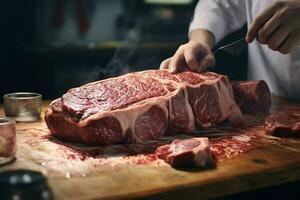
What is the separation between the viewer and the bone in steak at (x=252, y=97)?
2.82 metres

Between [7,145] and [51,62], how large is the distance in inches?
133

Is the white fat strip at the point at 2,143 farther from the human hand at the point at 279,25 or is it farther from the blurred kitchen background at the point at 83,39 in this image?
the blurred kitchen background at the point at 83,39

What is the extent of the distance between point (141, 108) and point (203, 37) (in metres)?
1.21

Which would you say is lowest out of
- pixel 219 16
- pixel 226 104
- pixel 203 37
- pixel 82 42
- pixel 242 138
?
pixel 242 138

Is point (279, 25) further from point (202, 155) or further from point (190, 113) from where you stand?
point (202, 155)

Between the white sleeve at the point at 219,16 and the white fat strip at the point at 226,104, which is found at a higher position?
the white sleeve at the point at 219,16

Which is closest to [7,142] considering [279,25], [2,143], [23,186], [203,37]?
[2,143]

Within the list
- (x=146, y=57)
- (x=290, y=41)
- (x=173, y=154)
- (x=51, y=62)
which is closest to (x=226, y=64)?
(x=146, y=57)

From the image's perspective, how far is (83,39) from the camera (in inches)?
247

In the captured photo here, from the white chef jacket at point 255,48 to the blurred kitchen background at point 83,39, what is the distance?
94cm

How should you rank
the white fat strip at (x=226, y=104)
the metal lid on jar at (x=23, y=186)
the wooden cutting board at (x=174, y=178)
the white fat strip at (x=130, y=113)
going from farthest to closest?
the white fat strip at (x=226, y=104) < the white fat strip at (x=130, y=113) < the wooden cutting board at (x=174, y=178) < the metal lid on jar at (x=23, y=186)

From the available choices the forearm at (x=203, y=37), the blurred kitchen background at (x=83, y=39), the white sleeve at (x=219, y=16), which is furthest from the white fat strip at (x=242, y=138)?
the blurred kitchen background at (x=83, y=39)

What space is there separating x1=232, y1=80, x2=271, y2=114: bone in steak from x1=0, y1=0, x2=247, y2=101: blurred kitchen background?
1713mm

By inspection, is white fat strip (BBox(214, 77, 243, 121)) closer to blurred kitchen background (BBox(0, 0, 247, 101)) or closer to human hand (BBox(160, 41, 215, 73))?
human hand (BBox(160, 41, 215, 73))
